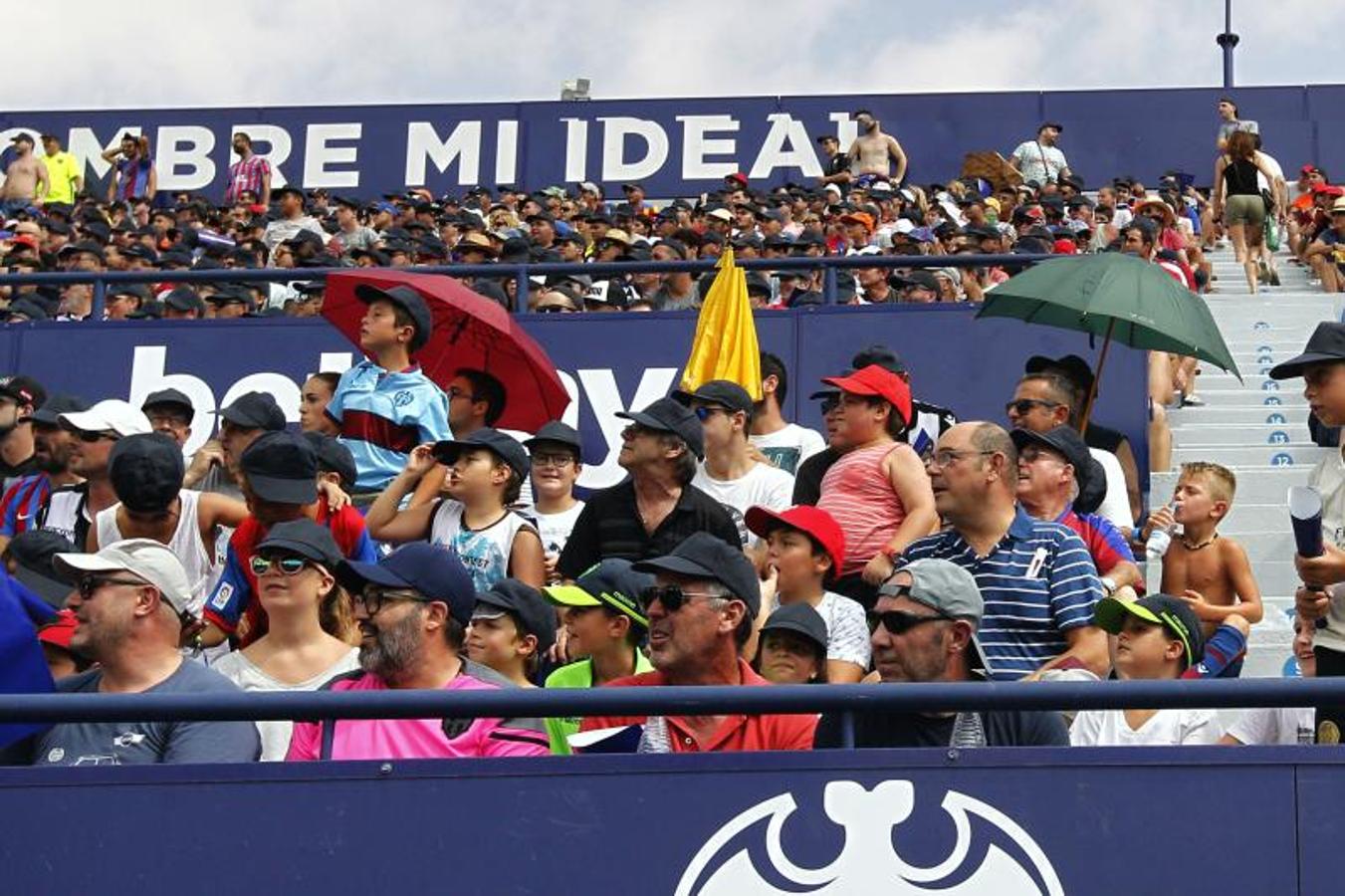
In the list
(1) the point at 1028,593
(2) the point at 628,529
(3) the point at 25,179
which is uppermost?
(3) the point at 25,179

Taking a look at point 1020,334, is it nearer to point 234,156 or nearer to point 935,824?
point 935,824

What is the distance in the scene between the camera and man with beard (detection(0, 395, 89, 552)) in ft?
36.0

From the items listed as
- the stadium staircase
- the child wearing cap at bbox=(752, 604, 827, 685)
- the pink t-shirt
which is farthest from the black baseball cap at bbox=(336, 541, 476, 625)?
the stadium staircase

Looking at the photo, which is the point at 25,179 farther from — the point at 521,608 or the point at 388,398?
the point at 521,608

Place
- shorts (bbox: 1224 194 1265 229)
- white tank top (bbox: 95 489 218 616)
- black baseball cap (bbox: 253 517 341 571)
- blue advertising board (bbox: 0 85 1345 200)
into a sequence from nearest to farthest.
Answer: black baseball cap (bbox: 253 517 341 571) < white tank top (bbox: 95 489 218 616) < shorts (bbox: 1224 194 1265 229) < blue advertising board (bbox: 0 85 1345 200)

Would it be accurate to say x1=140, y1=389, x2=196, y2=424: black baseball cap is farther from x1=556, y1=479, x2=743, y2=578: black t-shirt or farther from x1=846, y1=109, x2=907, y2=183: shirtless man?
x1=846, y1=109, x2=907, y2=183: shirtless man

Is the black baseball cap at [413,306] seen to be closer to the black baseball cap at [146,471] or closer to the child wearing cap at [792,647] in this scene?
the black baseball cap at [146,471]

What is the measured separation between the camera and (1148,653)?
7770 mm

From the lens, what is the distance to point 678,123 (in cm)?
2992

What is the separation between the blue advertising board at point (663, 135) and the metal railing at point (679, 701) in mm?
22923

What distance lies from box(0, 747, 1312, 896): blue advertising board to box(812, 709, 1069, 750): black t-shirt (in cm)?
22

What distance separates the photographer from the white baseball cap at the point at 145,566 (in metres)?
7.27

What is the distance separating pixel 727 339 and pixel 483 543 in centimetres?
373

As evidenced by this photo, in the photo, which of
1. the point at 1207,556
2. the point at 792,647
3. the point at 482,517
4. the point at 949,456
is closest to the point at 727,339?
the point at 482,517
